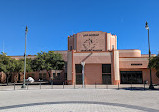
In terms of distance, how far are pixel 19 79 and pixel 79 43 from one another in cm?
2470

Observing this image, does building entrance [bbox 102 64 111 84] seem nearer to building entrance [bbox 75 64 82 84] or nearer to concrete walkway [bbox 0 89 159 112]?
building entrance [bbox 75 64 82 84]

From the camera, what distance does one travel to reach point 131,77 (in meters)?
36.2

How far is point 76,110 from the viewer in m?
8.28

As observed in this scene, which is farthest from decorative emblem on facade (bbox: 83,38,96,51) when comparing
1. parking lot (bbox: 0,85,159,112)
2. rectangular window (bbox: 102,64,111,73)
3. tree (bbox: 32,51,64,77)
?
parking lot (bbox: 0,85,159,112)

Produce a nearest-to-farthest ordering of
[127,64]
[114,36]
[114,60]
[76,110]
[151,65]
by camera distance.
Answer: [76,110] → [151,65] → [114,60] → [127,64] → [114,36]

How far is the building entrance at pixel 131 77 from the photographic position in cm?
3588

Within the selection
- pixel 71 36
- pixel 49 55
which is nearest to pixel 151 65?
pixel 49 55

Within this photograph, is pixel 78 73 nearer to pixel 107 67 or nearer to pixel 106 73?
pixel 106 73

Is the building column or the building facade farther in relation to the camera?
the building facade

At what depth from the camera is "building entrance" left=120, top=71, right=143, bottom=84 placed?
3588 centimetres

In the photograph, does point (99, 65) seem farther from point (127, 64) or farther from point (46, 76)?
point (46, 76)

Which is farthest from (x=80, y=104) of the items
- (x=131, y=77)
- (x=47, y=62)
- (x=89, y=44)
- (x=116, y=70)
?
(x=89, y=44)

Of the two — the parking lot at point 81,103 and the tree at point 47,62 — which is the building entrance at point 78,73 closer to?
the tree at point 47,62

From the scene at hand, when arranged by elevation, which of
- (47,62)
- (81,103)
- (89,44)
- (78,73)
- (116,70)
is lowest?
(81,103)
